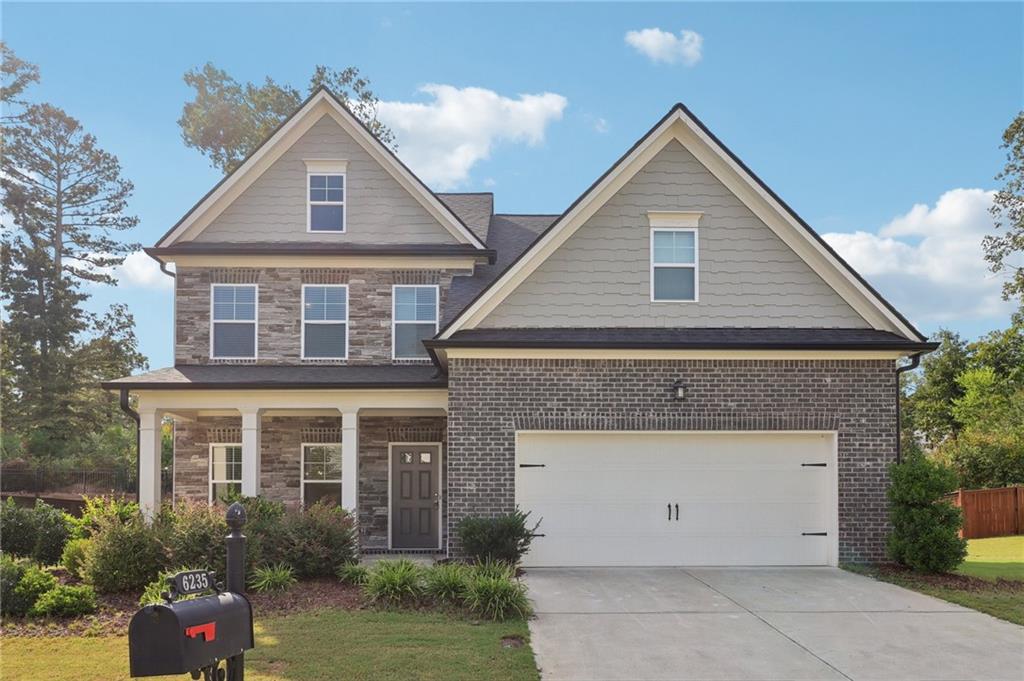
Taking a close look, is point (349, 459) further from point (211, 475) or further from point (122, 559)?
point (122, 559)

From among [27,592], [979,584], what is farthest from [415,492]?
[979,584]

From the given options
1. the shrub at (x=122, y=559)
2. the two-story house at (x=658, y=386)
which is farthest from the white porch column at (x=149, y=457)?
the shrub at (x=122, y=559)

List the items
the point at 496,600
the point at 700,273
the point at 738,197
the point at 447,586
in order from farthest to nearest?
the point at 738,197
the point at 700,273
the point at 447,586
the point at 496,600

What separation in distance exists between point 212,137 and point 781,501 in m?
29.5

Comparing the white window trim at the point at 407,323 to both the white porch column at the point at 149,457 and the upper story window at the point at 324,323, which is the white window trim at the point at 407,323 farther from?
the white porch column at the point at 149,457

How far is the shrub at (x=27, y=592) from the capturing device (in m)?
9.80

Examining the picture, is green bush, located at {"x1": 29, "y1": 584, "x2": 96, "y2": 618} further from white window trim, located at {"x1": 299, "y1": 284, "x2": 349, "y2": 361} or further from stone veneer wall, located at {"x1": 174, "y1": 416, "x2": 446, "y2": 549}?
white window trim, located at {"x1": 299, "y1": 284, "x2": 349, "y2": 361}

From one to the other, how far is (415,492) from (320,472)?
6.30 ft

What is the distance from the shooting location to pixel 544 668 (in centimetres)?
776

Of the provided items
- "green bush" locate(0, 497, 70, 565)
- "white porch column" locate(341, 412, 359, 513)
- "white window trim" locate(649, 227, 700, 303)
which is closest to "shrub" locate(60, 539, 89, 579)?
"green bush" locate(0, 497, 70, 565)

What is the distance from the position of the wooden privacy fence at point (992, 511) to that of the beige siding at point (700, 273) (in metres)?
9.92

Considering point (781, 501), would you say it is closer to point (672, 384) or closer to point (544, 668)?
point (672, 384)

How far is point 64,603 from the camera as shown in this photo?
9.84 meters

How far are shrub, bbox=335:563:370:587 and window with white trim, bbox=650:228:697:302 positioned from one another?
247 inches
